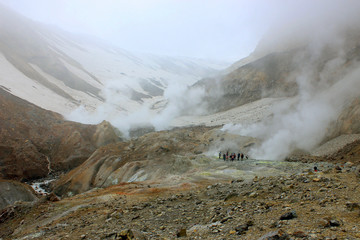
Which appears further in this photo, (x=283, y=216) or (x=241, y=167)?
(x=241, y=167)

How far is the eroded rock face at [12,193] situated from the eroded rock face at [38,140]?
15.1 metres

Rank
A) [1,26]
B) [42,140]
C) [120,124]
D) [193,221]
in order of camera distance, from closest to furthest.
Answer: [193,221]
[42,140]
[120,124]
[1,26]

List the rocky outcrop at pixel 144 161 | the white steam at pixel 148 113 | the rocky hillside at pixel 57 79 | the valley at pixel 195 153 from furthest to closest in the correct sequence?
the rocky hillside at pixel 57 79 → the white steam at pixel 148 113 → the rocky outcrop at pixel 144 161 → the valley at pixel 195 153

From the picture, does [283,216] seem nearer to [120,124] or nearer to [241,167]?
[241,167]

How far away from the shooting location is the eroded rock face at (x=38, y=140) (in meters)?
29.8

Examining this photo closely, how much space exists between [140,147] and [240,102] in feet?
95.3

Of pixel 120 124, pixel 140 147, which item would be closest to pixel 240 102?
pixel 120 124

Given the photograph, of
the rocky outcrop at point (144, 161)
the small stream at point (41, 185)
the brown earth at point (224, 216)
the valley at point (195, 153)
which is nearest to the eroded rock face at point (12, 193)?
the valley at point (195, 153)

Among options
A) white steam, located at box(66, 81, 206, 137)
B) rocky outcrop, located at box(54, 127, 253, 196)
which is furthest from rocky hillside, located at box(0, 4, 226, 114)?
rocky outcrop, located at box(54, 127, 253, 196)

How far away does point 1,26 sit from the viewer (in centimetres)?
7556

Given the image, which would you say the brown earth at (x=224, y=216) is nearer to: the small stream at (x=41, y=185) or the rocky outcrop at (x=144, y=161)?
Answer: the rocky outcrop at (x=144, y=161)

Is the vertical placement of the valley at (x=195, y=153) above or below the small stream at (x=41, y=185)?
above

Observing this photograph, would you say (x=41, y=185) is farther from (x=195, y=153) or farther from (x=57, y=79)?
Answer: (x=57, y=79)

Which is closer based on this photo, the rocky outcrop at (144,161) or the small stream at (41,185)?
the rocky outcrop at (144,161)
